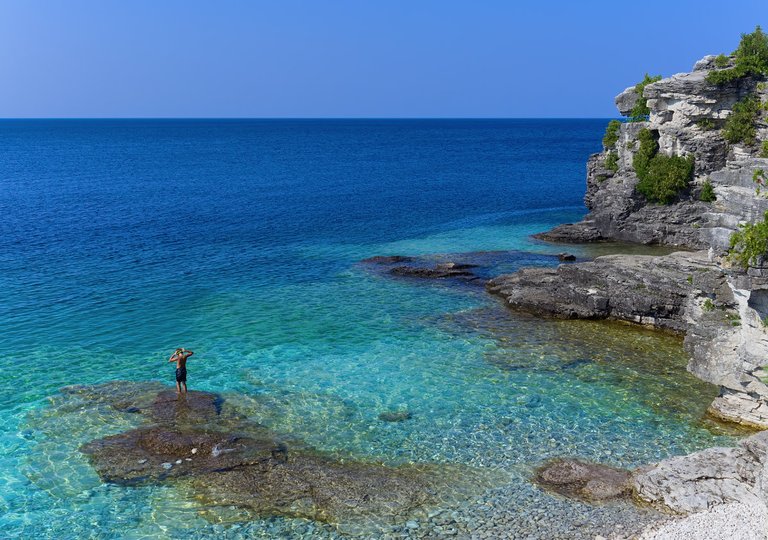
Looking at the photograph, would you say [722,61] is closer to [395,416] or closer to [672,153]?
[672,153]

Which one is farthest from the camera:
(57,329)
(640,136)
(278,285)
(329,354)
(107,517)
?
(640,136)

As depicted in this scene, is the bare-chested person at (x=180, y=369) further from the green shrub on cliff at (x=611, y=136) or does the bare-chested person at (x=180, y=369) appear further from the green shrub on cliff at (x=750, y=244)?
the green shrub on cliff at (x=611, y=136)

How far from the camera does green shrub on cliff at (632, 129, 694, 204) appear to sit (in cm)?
5344

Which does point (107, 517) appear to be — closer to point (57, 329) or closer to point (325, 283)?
point (57, 329)

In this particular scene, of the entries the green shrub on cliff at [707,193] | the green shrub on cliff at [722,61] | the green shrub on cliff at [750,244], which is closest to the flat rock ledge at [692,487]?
the green shrub on cliff at [750,244]

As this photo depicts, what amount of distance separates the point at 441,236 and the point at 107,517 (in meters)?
45.7

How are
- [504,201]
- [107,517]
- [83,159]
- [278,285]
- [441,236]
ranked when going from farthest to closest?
[83,159], [504,201], [441,236], [278,285], [107,517]

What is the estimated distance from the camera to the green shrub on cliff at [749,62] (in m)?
48.9

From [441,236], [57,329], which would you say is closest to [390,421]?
[57,329]

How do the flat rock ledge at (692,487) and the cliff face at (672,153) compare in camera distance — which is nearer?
the flat rock ledge at (692,487)

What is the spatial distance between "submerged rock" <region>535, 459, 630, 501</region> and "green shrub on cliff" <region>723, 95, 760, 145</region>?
1424 inches

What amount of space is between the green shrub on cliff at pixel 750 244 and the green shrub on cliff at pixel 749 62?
103 ft

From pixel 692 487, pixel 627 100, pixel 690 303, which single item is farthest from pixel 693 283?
pixel 627 100

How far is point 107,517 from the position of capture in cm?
1970
